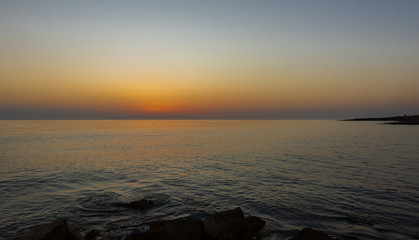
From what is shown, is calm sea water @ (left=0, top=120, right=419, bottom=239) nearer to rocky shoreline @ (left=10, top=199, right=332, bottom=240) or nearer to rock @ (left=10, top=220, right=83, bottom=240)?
rocky shoreline @ (left=10, top=199, right=332, bottom=240)

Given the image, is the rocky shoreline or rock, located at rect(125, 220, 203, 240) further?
rock, located at rect(125, 220, 203, 240)

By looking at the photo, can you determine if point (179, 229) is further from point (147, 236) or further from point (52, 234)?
point (52, 234)

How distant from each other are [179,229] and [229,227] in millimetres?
2139

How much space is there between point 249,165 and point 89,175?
18716 mm

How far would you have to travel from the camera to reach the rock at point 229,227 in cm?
1075

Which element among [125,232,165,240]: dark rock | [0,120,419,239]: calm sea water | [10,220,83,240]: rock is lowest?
[0,120,419,239]: calm sea water

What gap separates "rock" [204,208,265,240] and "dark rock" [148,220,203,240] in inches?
15.7

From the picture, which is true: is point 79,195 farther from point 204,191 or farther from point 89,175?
point 204,191

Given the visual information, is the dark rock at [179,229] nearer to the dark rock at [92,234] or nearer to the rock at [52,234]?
the rock at [52,234]

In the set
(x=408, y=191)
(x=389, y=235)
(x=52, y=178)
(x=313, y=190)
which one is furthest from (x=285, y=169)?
(x=52, y=178)

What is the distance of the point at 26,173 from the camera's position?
2803cm

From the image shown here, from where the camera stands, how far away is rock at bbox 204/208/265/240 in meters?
10.8

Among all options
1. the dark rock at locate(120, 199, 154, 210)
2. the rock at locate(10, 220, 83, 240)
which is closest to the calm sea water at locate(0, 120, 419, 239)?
the dark rock at locate(120, 199, 154, 210)

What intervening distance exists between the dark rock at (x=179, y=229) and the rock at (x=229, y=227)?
0.40m
